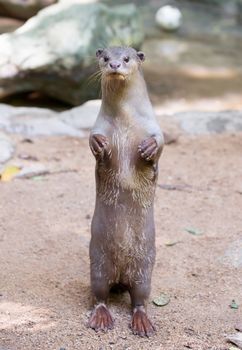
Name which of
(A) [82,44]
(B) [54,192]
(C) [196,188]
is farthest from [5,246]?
(A) [82,44]

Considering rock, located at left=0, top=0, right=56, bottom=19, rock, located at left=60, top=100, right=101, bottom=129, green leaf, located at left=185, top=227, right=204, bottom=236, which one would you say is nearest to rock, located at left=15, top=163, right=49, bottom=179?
rock, located at left=60, top=100, right=101, bottom=129

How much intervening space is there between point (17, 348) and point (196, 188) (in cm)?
243

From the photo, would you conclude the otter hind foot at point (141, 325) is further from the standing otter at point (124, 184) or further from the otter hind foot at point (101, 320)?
the otter hind foot at point (101, 320)

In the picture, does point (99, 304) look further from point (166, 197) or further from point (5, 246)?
point (166, 197)

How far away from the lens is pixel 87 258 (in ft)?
13.5

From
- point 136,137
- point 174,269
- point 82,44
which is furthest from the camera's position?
point 82,44

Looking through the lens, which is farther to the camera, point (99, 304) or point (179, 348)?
point (99, 304)

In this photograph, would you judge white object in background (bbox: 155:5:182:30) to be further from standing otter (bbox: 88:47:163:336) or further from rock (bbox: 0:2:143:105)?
standing otter (bbox: 88:47:163:336)

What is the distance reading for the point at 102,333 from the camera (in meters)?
3.28

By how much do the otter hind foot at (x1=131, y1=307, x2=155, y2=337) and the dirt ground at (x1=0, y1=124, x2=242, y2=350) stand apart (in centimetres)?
4

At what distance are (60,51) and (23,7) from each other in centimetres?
397

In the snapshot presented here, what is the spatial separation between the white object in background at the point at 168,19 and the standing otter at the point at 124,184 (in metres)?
6.78

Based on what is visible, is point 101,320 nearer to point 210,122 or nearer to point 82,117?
point 82,117

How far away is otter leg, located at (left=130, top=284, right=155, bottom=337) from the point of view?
10.8ft
